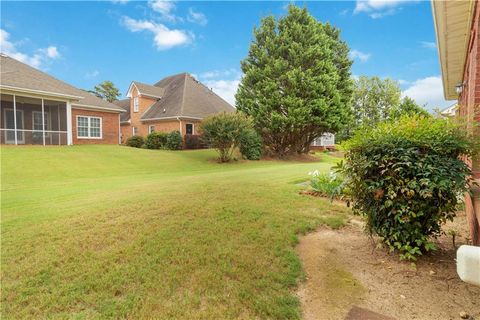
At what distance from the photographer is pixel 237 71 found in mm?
23562

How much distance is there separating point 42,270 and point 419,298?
407 cm

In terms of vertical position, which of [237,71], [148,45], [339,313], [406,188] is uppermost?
[148,45]

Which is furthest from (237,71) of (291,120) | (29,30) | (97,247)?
(97,247)

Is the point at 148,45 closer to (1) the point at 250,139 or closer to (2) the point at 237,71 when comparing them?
(2) the point at 237,71

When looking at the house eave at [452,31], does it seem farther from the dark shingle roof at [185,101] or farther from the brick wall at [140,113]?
the brick wall at [140,113]

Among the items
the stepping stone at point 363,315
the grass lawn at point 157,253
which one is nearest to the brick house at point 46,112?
the grass lawn at point 157,253

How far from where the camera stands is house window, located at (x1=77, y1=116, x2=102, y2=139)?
71.0ft

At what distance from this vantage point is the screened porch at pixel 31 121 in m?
17.8

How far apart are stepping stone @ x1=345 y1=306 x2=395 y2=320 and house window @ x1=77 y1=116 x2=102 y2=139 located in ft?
76.8

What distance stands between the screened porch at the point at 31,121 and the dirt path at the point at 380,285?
20.3 metres

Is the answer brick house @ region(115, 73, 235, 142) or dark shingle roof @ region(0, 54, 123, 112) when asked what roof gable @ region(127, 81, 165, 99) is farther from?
dark shingle roof @ region(0, 54, 123, 112)

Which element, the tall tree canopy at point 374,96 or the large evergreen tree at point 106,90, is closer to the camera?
the tall tree canopy at point 374,96

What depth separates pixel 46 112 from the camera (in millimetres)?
20719

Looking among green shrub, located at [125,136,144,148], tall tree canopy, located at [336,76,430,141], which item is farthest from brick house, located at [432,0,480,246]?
tall tree canopy, located at [336,76,430,141]
